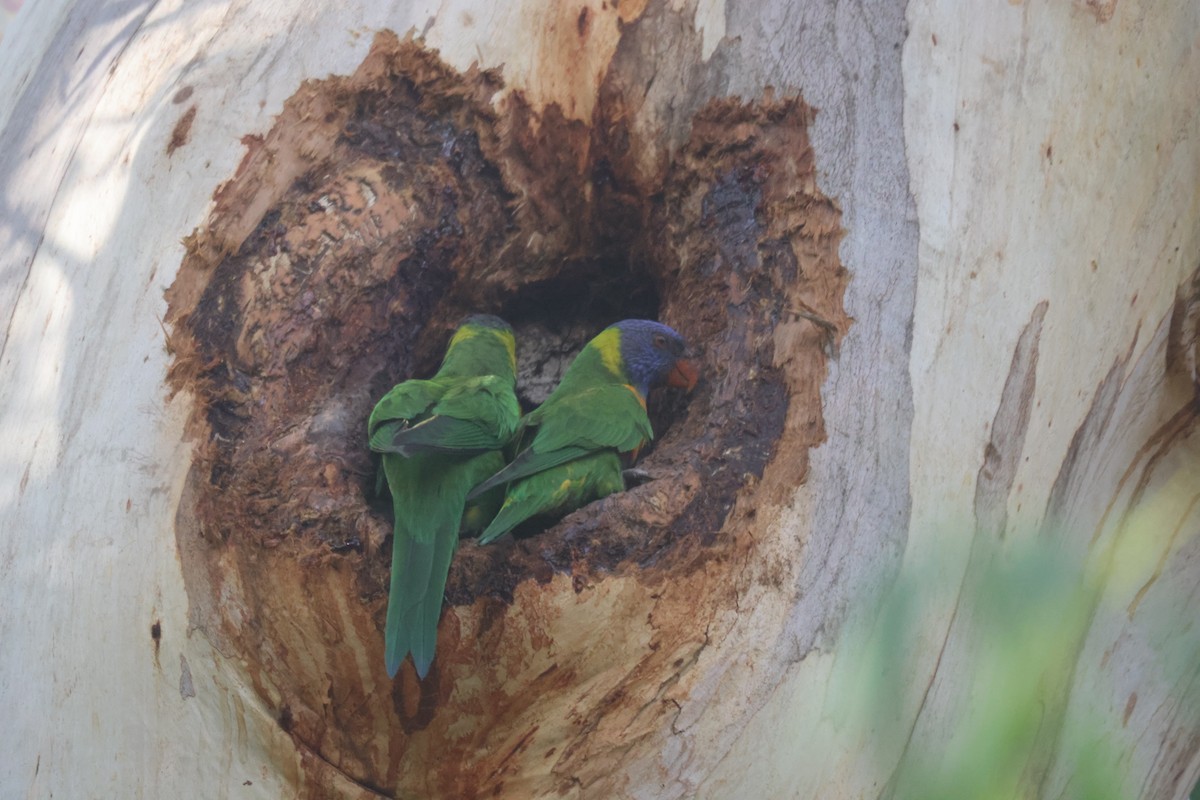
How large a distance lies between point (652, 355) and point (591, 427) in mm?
438

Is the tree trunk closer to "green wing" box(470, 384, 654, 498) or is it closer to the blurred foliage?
the blurred foliage

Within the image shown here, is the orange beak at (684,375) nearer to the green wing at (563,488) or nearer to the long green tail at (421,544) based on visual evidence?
the green wing at (563,488)

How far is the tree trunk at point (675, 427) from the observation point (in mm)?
1617

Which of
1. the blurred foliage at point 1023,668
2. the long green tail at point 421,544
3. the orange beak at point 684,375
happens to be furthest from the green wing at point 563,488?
the blurred foliage at point 1023,668

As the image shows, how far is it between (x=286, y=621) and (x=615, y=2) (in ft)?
4.99

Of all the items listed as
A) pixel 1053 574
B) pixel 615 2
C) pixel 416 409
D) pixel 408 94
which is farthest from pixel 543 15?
pixel 1053 574

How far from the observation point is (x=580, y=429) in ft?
7.11

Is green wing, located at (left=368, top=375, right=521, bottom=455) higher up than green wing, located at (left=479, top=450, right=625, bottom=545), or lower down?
higher up

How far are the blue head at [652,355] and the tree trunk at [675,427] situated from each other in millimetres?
93

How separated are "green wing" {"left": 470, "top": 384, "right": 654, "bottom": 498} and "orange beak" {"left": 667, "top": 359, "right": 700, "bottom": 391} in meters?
0.11

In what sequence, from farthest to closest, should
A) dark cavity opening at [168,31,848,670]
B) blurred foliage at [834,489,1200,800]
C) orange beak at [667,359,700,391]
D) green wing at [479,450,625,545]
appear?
orange beak at [667,359,700,391]
green wing at [479,450,625,545]
dark cavity opening at [168,31,848,670]
blurred foliage at [834,489,1200,800]

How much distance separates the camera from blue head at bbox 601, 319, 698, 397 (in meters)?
2.39

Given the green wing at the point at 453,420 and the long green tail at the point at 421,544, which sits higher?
the green wing at the point at 453,420

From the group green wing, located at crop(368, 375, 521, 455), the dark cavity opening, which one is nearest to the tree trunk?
the dark cavity opening
